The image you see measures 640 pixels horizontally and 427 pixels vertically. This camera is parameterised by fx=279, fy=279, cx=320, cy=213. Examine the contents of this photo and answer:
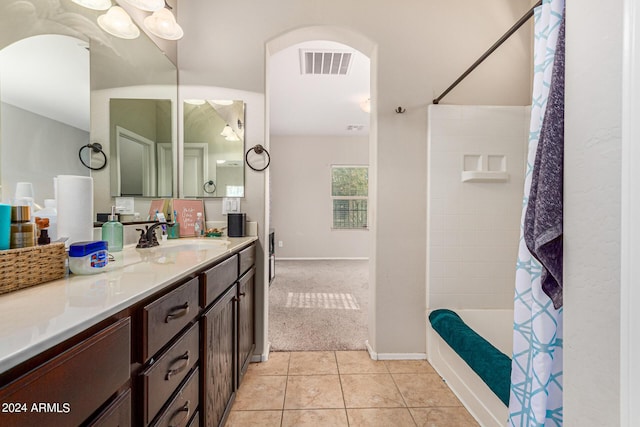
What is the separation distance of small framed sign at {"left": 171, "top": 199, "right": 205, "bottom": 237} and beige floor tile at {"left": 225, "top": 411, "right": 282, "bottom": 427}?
1.14 m

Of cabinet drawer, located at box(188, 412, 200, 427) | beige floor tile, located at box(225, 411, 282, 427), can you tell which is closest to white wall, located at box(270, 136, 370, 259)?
beige floor tile, located at box(225, 411, 282, 427)

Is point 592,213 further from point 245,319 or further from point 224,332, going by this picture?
point 245,319

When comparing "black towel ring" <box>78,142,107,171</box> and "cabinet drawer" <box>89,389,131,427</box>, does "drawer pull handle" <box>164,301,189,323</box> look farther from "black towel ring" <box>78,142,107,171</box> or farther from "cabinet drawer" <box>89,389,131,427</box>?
"black towel ring" <box>78,142,107,171</box>

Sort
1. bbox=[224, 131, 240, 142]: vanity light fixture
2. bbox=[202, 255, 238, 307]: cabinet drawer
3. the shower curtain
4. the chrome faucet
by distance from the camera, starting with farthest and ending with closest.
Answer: bbox=[224, 131, 240, 142]: vanity light fixture, the chrome faucet, bbox=[202, 255, 238, 307]: cabinet drawer, the shower curtain

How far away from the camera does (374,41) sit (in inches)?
79.1

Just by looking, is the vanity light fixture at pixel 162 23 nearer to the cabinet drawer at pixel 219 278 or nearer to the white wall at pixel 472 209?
the cabinet drawer at pixel 219 278

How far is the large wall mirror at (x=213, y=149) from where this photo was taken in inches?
80.0

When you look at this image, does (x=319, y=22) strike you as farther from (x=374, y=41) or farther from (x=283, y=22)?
(x=374, y=41)

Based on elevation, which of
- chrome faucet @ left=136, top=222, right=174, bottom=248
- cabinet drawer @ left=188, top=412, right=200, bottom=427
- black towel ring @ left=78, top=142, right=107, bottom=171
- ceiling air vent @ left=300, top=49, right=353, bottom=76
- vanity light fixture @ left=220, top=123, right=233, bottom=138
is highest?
ceiling air vent @ left=300, top=49, right=353, bottom=76

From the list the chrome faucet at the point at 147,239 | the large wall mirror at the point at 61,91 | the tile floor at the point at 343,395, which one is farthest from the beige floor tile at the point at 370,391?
the large wall mirror at the point at 61,91

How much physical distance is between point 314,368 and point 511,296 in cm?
149

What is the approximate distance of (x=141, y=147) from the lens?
5.60 feet

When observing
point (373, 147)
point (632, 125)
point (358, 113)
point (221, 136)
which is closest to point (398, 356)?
point (373, 147)

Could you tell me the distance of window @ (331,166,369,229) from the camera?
6234 millimetres
